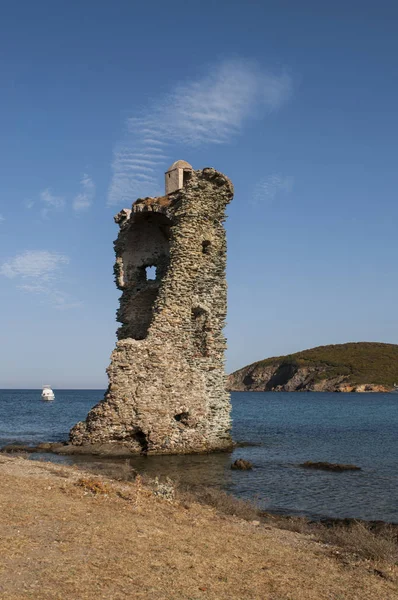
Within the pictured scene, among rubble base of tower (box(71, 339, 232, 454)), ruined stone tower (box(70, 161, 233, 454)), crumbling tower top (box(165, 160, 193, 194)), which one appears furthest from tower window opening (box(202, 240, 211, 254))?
rubble base of tower (box(71, 339, 232, 454))

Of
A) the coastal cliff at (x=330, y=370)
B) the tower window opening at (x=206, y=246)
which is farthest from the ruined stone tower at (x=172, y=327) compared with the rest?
the coastal cliff at (x=330, y=370)

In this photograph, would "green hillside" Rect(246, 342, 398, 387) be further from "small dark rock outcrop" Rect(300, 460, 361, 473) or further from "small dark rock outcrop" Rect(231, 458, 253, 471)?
"small dark rock outcrop" Rect(231, 458, 253, 471)

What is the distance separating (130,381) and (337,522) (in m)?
10.5

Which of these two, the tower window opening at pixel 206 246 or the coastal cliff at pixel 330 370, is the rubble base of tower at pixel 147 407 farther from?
the coastal cliff at pixel 330 370

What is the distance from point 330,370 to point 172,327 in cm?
9794

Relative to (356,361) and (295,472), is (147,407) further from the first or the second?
(356,361)

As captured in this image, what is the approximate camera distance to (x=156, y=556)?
6.90m

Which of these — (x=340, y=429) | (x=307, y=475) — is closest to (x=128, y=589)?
(x=307, y=475)

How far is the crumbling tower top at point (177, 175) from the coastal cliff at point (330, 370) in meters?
86.5

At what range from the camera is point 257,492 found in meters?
Result: 14.0

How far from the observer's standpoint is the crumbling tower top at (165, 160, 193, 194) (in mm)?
23656

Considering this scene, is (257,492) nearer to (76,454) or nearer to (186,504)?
(186,504)

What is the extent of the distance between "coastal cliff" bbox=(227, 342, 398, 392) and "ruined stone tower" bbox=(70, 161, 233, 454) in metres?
86.3

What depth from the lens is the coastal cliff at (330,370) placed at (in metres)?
106
